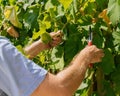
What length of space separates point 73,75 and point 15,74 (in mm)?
245

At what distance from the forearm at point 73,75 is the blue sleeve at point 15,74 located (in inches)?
5.4

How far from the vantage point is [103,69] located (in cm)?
206

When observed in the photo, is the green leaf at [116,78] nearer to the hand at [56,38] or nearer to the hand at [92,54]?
the hand at [92,54]

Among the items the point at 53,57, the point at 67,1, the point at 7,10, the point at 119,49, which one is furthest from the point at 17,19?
the point at 119,49

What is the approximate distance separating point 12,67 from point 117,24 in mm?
534

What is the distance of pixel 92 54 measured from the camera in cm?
189

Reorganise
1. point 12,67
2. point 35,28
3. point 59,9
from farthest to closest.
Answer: point 35,28, point 59,9, point 12,67

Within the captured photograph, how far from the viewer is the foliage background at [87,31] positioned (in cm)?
204

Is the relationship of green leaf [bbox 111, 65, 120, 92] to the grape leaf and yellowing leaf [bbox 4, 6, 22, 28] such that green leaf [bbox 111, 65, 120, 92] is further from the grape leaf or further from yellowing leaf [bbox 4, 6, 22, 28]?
yellowing leaf [bbox 4, 6, 22, 28]

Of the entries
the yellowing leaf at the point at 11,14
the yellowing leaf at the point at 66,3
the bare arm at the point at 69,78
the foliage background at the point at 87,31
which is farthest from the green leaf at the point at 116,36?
the yellowing leaf at the point at 11,14

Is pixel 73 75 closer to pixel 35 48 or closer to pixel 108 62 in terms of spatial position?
pixel 108 62

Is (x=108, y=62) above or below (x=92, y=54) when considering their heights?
below

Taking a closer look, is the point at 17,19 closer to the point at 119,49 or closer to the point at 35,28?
the point at 35,28

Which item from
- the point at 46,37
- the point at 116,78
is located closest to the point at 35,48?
the point at 46,37
